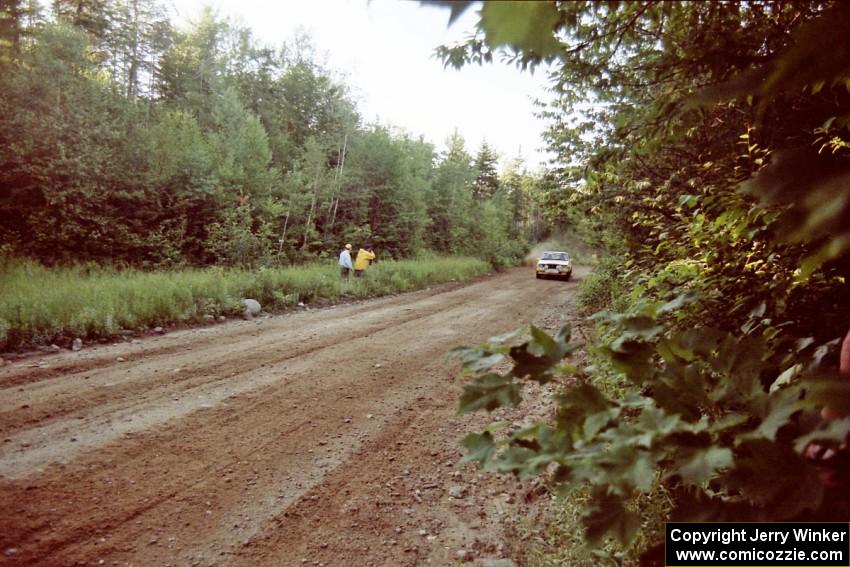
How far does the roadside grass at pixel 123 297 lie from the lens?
7152 millimetres

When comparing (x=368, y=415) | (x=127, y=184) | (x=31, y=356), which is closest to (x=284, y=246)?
(x=127, y=184)

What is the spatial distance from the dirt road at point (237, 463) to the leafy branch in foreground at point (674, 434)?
2.17 metres

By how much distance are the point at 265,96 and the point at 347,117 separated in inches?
469

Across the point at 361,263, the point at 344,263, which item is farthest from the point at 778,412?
the point at 361,263

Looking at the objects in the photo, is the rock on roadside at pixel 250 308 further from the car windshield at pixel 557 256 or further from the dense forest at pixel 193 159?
the car windshield at pixel 557 256

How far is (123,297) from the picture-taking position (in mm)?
9039

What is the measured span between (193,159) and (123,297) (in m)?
12.5

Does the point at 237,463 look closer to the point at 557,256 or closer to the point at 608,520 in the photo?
the point at 608,520

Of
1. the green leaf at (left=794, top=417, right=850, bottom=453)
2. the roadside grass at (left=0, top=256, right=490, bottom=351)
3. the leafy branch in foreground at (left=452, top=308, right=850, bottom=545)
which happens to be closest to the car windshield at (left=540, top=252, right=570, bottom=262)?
the roadside grass at (left=0, top=256, right=490, bottom=351)

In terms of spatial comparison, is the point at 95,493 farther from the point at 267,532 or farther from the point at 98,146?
the point at 98,146

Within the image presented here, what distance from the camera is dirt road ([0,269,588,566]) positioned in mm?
2830

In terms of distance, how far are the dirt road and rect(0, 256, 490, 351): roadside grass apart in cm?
93

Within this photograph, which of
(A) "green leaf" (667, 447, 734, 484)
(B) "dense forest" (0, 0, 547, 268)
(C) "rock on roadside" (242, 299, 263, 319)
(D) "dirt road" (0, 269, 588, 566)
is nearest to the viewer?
(A) "green leaf" (667, 447, 734, 484)

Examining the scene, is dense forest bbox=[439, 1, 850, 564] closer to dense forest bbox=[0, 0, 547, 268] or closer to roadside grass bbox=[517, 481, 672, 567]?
roadside grass bbox=[517, 481, 672, 567]
